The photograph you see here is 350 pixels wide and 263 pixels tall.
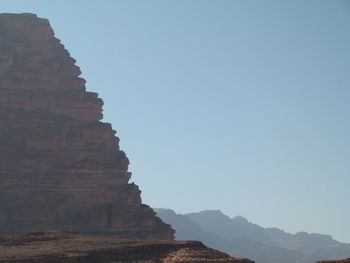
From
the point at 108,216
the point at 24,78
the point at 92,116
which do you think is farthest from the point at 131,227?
the point at 24,78

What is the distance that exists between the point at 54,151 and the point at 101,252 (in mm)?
55058

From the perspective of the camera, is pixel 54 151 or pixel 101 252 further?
pixel 54 151

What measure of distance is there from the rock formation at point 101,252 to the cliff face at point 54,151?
123ft

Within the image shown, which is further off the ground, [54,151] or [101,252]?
[54,151]

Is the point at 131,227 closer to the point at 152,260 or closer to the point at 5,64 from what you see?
the point at 5,64

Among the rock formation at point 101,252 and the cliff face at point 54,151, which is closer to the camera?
the rock formation at point 101,252

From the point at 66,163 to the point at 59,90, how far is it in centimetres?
1390

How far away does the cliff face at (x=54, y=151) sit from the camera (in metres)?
87.6

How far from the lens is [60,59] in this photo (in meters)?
107

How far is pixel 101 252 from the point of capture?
4200 cm

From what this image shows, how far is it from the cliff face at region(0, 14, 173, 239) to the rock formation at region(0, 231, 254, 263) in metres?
37.5

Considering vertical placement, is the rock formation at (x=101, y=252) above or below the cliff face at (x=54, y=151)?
below

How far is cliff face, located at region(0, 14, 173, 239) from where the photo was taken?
87.6m

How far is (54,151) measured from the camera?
313 ft
